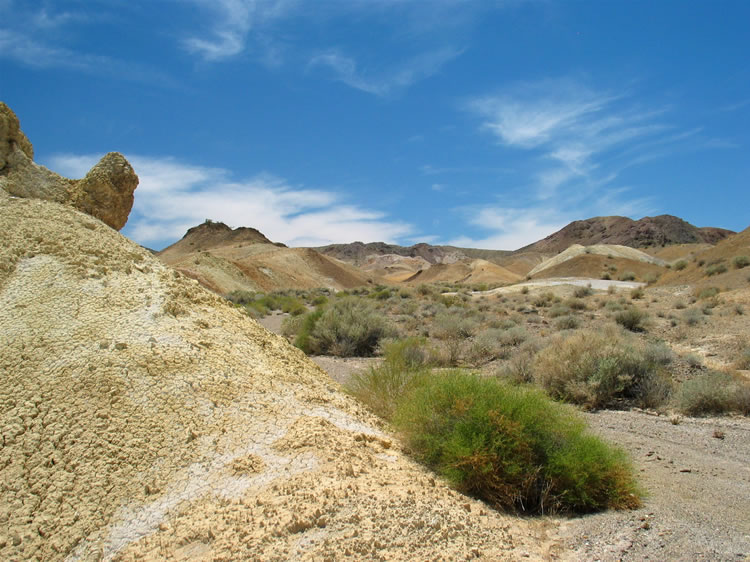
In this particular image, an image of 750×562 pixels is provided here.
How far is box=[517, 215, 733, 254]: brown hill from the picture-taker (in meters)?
113

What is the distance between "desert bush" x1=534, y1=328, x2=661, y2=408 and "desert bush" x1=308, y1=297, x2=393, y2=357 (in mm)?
6162

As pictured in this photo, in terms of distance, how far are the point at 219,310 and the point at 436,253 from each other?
517 ft

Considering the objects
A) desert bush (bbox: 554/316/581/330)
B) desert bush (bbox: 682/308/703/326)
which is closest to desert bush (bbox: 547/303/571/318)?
desert bush (bbox: 554/316/581/330)

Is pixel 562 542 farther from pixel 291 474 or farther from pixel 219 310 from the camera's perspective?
pixel 219 310

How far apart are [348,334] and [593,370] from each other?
7.55 meters

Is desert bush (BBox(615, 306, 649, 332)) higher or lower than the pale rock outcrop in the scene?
lower

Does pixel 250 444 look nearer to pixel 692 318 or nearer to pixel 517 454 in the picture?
pixel 517 454

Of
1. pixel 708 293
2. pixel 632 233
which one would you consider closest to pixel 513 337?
pixel 708 293

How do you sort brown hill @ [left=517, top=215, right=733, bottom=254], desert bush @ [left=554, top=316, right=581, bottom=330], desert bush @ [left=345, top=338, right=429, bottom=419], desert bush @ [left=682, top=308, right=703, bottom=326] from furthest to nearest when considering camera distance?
brown hill @ [left=517, top=215, right=733, bottom=254], desert bush @ [left=554, top=316, right=581, bottom=330], desert bush @ [left=682, top=308, right=703, bottom=326], desert bush @ [left=345, top=338, right=429, bottom=419]

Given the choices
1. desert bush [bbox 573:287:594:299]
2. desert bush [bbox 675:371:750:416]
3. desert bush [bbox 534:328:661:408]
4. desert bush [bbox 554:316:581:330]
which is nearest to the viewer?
desert bush [bbox 675:371:750:416]

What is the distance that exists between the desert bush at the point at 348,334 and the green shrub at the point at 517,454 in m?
10.4

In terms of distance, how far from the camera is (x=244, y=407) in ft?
15.3

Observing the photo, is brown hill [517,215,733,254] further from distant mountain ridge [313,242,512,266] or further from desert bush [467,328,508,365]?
desert bush [467,328,508,365]

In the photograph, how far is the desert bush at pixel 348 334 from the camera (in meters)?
15.6
